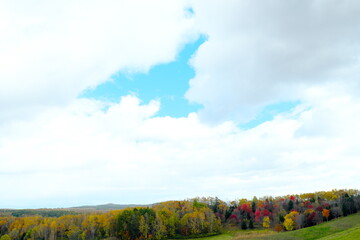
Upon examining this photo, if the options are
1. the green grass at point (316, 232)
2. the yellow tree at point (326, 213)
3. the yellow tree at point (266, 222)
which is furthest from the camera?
the yellow tree at point (266, 222)

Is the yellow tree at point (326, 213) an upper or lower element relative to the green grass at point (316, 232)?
upper

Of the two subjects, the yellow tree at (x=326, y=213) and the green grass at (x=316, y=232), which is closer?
the green grass at (x=316, y=232)

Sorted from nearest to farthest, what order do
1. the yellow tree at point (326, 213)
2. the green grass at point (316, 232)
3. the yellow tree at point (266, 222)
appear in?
1. the green grass at point (316, 232)
2. the yellow tree at point (326, 213)
3. the yellow tree at point (266, 222)

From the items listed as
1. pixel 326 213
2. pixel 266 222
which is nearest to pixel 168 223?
pixel 266 222

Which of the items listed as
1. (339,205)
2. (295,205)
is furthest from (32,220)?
(339,205)

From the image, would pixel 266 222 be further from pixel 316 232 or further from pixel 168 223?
pixel 168 223

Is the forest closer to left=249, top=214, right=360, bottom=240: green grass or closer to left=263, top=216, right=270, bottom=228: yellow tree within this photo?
left=263, top=216, right=270, bottom=228: yellow tree

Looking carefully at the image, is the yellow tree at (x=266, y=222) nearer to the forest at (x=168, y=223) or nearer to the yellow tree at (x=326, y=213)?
the forest at (x=168, y=223)

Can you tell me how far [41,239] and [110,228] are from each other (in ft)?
106

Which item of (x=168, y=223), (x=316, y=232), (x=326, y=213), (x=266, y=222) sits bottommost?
(x=266, y=222)

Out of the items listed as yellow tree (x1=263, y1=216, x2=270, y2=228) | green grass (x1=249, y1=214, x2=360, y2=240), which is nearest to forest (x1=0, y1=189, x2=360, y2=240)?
yellow tree (x1=263, y1=216, x2=270, y2=228)

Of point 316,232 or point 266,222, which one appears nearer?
point 316,232

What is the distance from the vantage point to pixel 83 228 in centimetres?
12212

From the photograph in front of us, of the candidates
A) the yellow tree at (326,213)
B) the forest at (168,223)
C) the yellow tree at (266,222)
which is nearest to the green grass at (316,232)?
the yellow tree at (326,213)
